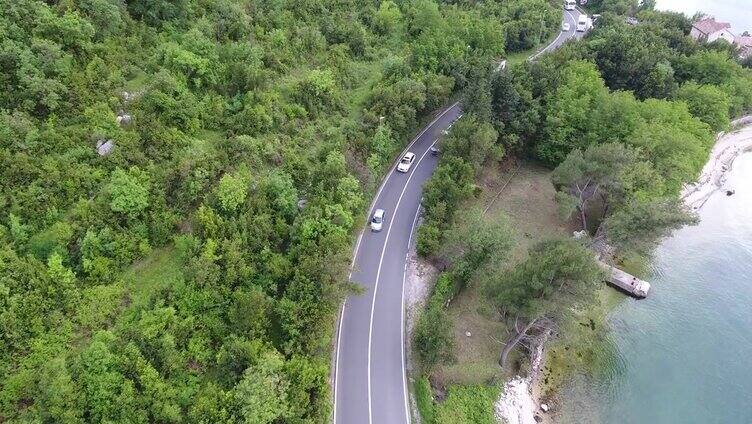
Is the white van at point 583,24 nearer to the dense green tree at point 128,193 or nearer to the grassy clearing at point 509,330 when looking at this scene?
the grassy clearing at point 509,330

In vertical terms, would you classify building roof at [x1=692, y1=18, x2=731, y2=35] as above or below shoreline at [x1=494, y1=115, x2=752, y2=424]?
above

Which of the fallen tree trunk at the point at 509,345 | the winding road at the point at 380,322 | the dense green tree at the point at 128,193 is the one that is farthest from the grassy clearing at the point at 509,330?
the dense green tree at the point at 128,193

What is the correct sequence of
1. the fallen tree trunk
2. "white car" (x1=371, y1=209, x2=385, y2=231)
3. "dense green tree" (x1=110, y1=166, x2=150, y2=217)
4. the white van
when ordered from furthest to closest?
the white van < "white car" (x1=371, y1=209, x2=385, y2=231) < the fallen tree trunk < "dense green tree" (x1=110, y1=166, x2=150, y2=217)

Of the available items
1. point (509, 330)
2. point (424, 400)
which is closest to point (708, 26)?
point (509, 330)

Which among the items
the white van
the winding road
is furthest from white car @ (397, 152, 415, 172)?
the white van

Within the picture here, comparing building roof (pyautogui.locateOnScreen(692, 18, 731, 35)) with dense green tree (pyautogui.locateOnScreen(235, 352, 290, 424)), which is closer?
dense green tree (pyautogui.locateOnScreen(235, 352, 290, 424))

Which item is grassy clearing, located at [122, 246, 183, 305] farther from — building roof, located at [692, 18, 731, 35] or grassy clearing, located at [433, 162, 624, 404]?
building roof, located at [692, 18, 731, 35]

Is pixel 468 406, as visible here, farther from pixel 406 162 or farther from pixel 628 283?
pixel 406 162
